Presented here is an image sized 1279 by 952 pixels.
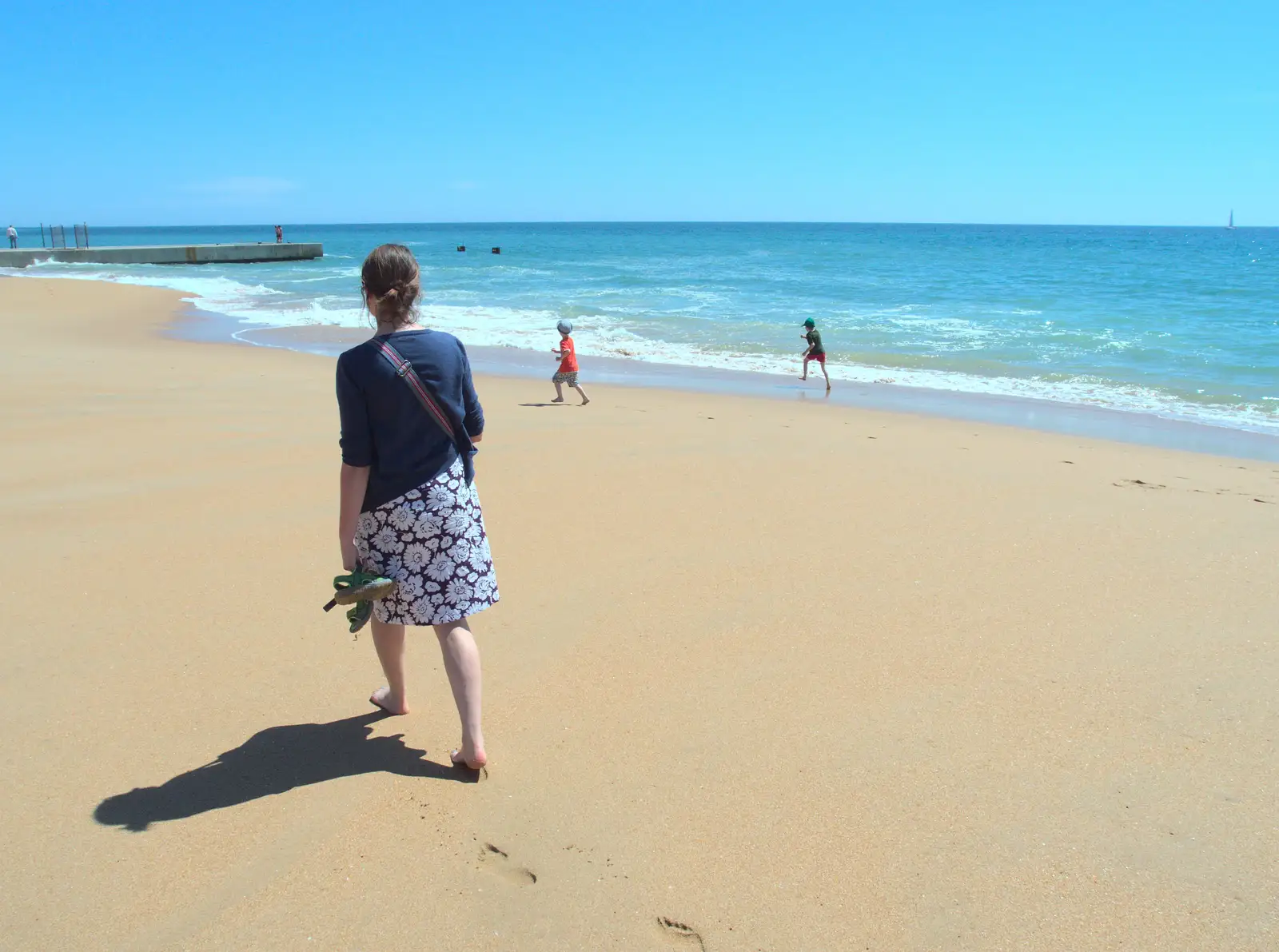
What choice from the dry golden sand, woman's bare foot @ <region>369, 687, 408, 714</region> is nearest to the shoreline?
the dry golden sand

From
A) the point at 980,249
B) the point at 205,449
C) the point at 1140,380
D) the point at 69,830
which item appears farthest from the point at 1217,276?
the point at 69,830

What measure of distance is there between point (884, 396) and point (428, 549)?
33.6ft

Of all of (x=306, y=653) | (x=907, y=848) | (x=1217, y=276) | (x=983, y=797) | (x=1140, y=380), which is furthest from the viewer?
(x=1217, y=276)

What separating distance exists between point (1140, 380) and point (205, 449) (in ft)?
41.6

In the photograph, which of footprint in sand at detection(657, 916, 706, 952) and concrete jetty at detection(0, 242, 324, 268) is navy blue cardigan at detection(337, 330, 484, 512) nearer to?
footprint in sand at detection(657, 916, 706, 952)

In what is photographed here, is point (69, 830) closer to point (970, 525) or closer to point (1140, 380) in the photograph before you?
point (970, 525)

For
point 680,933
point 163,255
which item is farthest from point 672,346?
point 163,255

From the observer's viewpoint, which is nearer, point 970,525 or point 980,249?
point 970,525

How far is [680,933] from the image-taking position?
2320 mm

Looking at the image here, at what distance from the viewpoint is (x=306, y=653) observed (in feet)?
12.4

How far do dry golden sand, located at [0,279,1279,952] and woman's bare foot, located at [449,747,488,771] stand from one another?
0.18 feet

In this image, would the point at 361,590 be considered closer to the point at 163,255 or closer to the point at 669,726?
the point at 669,726

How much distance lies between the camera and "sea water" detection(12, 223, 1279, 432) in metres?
13.8

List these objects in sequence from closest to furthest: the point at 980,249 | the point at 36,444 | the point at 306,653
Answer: the point at 306,653, the point at 36,444, the point at 980,249
